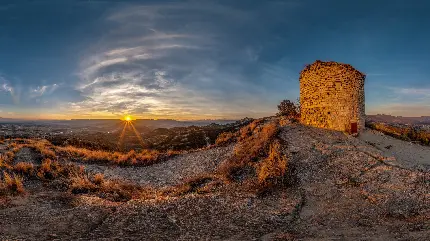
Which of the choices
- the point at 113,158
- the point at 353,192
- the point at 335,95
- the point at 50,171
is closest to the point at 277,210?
the point at 353,192

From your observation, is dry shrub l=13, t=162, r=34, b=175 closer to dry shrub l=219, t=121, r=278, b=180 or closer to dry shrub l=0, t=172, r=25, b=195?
dry shrub l=0, t=172, r=25, b=195

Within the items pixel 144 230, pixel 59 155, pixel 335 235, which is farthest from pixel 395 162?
pixel 59 155

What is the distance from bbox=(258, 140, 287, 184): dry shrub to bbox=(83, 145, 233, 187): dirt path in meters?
4.25

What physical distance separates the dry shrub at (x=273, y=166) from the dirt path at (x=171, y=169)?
14.0 ft

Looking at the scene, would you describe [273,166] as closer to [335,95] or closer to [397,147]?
[335,95]

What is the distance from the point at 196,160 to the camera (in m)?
21.1

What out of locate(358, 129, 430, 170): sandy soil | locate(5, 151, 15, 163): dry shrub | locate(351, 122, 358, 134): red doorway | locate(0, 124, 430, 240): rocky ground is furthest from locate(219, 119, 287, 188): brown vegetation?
locate(5, 151, 15, 163): dry shrub

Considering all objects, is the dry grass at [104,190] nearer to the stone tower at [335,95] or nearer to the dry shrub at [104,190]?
the dry shrub at [104,190]

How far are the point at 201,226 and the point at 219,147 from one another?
14493 millimetres

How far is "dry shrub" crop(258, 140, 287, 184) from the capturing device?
13125mm

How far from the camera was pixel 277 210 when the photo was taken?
10359 mm

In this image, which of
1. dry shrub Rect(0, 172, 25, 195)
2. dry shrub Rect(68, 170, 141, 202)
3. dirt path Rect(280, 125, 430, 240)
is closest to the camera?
dirt path Rect(280, 125, 430, 240)

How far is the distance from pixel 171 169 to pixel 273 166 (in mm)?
7967

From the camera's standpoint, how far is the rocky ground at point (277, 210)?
8.41 m
